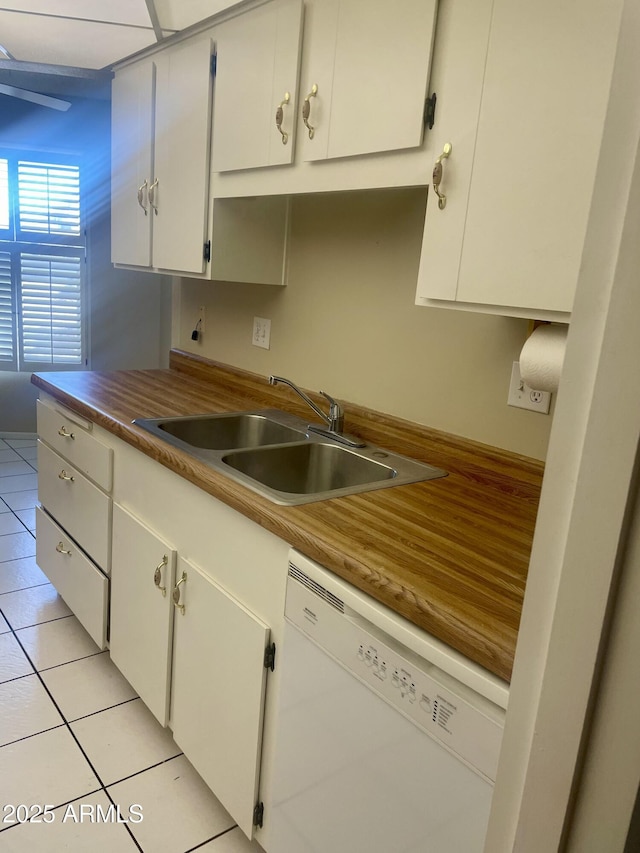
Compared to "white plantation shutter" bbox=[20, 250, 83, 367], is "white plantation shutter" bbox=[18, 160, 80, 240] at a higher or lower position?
higher

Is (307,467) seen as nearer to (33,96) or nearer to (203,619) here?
(203,619)

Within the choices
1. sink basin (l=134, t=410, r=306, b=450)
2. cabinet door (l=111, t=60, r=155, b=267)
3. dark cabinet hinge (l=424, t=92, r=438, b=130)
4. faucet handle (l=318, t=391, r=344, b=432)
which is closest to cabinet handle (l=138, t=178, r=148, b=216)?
cabinet door (l=111, t=60, r=155, b=267)

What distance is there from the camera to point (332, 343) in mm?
2061

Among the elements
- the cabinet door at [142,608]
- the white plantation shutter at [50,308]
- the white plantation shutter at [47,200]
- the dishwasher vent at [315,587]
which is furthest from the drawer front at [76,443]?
the white plantation shutter at [47,200]

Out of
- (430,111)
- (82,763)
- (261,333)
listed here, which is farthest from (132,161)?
(82,763)

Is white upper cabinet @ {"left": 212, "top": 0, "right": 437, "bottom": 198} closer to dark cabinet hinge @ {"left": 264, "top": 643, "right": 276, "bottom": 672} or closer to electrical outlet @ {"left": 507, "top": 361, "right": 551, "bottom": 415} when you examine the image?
electrical outlet @ {"left": 507, "top": 361, "right": 551, "bottom": 415}

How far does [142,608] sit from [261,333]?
1096 millimetres

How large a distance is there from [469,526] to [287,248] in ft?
4.46

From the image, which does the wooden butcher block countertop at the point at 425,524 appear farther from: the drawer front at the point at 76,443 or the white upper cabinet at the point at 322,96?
the white upper cabinet at the point at 322,96

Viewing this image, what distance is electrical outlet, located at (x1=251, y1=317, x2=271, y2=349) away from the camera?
235cm

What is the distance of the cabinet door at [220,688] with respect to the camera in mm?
1325

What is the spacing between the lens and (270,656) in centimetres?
127

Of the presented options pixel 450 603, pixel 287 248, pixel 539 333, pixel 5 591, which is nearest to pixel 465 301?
pixel 539 333

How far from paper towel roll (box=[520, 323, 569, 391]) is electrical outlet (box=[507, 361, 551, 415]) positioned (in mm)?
288
